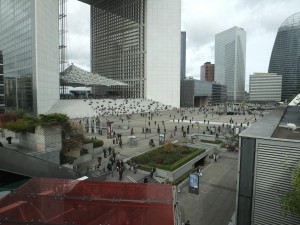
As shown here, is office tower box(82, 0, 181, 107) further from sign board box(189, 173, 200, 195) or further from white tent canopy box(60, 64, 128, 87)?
sign board box(189, 173, 200, 195)

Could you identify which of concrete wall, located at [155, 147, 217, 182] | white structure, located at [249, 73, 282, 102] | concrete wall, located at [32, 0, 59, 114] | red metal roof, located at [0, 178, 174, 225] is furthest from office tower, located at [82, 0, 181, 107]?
red metal roof, located at [0, 178, 174, 225]

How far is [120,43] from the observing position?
126250mm

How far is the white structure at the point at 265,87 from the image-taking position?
573 ft

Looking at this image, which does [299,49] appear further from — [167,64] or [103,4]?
[103,4]

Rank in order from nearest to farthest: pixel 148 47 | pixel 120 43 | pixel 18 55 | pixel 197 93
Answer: pixel 18 55 → pixel 148 47 → pixel 120 43 → pixel 197 93

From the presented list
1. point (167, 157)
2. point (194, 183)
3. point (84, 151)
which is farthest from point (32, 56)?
point (194, 183)

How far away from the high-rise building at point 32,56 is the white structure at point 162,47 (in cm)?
5071

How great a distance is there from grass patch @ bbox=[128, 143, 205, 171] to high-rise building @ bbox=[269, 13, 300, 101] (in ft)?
563

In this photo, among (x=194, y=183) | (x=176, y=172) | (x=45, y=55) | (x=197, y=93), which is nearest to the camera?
(x=194, y=183)

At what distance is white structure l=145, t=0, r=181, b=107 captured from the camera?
113 meters

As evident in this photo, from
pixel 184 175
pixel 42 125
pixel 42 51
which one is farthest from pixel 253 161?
pixel 42 51

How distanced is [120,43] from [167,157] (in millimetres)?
109874

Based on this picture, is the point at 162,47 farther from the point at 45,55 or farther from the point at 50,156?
the point at 50,156

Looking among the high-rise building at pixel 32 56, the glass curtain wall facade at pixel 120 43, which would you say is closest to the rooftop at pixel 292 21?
the glass curtain wall facade at pixel 120 43
